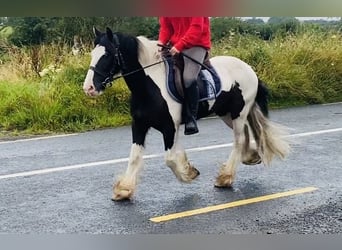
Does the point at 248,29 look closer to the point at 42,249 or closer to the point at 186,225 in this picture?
the point at 186,225

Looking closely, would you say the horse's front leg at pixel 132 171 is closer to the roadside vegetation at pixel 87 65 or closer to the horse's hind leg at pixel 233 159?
the roadside vegetation at pixel 87 65

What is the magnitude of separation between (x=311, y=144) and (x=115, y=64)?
2.45ft

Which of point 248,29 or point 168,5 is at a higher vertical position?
point 168,5

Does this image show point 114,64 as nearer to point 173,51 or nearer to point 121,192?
point 173,51

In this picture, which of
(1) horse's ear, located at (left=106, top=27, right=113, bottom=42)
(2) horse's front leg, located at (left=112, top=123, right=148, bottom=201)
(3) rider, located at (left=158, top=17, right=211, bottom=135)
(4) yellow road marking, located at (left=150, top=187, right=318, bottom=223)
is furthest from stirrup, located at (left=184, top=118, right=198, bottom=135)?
(1) horse's ear, located at (left=106, top=27, right=113, bottom=42)

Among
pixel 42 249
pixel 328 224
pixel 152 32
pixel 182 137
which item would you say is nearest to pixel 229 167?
pixel 182 137

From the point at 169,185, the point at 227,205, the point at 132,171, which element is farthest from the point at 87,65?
the point at 227,205

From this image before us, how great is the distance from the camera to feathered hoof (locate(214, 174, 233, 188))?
1859 mm

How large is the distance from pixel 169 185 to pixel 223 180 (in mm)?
175

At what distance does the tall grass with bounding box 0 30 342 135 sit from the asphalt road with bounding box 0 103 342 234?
47 mm

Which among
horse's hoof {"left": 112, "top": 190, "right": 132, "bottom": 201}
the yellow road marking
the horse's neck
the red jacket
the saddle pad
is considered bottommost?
the yellow road marking

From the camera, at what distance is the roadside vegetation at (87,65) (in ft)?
5.25

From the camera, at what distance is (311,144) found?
6.35ft

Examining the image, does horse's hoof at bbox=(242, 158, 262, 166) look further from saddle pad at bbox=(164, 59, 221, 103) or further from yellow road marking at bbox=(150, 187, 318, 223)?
saddle pad at bbox=(164, 59, 221, 103)
